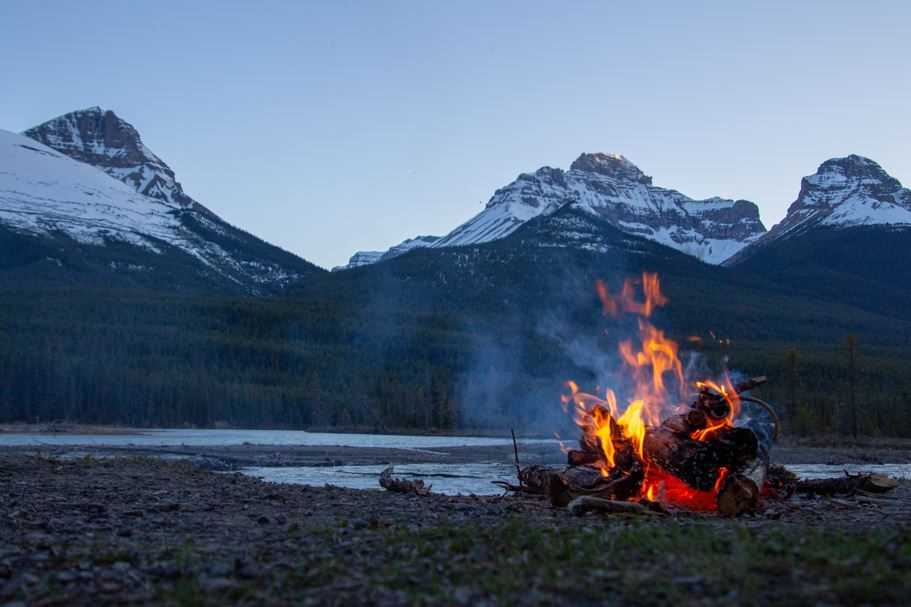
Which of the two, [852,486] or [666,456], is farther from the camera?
[852,486]

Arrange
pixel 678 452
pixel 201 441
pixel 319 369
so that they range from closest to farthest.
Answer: pixel 678 452 → pixel 201 441 → pixel 319 369

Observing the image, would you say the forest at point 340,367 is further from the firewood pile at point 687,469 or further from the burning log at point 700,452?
the burning log at point 700,452

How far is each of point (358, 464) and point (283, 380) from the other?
4156 inches

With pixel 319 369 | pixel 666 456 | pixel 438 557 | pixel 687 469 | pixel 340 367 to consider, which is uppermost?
pixel 340 367

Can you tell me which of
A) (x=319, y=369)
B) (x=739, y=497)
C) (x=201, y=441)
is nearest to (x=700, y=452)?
(x=739, y=497)

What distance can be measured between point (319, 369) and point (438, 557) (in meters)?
150

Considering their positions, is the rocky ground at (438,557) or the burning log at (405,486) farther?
the burning log at (405,486)

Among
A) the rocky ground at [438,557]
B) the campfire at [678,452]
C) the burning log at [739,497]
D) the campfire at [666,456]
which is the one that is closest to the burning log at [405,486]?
the campfire at [666,456]

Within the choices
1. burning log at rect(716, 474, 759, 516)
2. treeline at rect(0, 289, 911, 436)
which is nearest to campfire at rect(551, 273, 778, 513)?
burning log at rect(716, 474, 759, 516)

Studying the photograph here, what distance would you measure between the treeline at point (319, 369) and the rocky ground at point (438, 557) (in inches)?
3093

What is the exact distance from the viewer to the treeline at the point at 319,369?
11994 centimetres

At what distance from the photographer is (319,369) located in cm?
15938

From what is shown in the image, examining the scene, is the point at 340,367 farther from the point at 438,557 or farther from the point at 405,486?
the point at 438,557

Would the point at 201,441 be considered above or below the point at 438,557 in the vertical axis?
below
